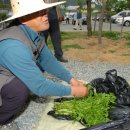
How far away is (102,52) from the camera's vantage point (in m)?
9.48

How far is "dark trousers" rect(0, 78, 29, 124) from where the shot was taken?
3355 millimetres

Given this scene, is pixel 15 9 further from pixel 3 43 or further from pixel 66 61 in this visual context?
pixel 66 61

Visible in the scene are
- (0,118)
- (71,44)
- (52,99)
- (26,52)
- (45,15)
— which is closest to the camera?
(26,52)

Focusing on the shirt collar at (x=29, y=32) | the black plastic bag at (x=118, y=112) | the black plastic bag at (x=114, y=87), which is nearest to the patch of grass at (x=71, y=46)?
the black plastic bag at (x=114, y=87)

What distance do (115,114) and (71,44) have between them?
23.2ft

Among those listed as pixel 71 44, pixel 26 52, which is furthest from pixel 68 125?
pixel 71 44

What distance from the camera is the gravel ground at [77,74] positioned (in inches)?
167

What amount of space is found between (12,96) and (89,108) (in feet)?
3.13

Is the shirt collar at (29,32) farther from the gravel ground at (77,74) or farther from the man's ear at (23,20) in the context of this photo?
the gravel ground at (77,74)

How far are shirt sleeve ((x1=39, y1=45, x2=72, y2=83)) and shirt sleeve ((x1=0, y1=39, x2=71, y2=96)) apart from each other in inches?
23.9

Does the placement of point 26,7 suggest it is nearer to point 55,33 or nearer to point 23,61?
point 23,61

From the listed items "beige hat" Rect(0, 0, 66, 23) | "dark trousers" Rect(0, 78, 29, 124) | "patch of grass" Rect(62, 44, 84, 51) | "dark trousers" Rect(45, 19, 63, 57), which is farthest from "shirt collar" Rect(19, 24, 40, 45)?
"patch of grass" Rect(62, 44, 84, 51)

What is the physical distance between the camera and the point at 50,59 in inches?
151

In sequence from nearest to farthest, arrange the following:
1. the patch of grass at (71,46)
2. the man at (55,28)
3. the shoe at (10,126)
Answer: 1. the shoe at (10,126)
2. the man at (55,28)
3. the patch of grass at (71,46)
